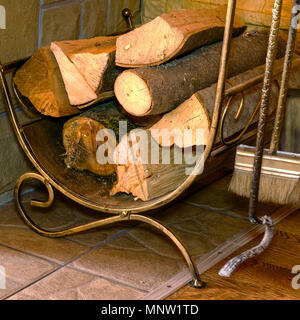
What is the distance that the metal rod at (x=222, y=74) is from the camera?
164 cm

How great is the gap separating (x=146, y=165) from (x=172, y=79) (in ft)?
0.94

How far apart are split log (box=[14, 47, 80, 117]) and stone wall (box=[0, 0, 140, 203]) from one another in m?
0.20

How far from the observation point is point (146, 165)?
1.94m

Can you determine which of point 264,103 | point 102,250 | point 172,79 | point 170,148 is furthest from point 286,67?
point 102,250

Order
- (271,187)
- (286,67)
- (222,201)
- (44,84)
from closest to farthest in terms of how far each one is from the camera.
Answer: (286,67)
(271,187)
(44,84)
(222,201)


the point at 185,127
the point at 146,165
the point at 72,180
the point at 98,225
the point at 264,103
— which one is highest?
the point at 264,103

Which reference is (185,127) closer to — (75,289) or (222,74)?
(222,74)

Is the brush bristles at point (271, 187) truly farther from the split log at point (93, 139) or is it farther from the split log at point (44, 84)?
the split log at point (44, 84)

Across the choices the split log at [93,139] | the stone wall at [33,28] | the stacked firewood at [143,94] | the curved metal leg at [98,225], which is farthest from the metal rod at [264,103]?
the stone wall at [33,28]

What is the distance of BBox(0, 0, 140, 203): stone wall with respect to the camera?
2.21 m

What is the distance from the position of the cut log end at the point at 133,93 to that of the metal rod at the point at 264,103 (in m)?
0.34

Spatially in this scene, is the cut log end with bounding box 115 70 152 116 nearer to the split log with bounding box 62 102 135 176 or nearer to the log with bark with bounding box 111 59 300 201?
the log with bark with bounding box 111 59 300 201

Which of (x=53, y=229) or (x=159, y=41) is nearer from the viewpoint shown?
(x=159, y=41)
